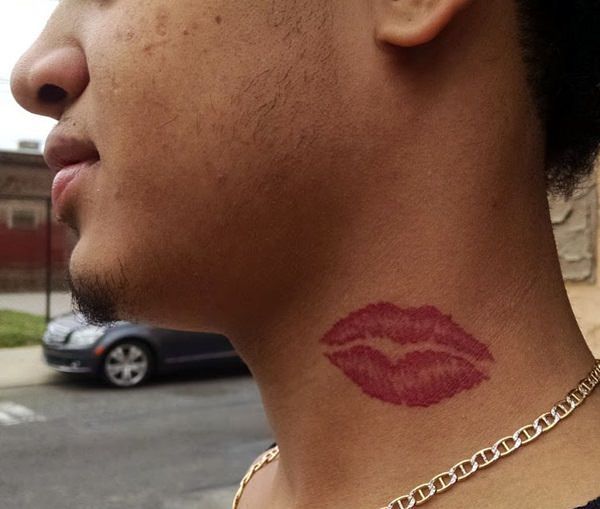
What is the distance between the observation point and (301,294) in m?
0.98

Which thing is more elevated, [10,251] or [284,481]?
[284,481]

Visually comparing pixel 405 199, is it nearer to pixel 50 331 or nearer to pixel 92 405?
pixel 92 405

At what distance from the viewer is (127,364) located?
7.05 metres

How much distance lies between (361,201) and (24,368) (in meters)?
7.07

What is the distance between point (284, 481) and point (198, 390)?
6041mm

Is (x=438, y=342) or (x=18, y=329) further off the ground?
(x=438, y=342)

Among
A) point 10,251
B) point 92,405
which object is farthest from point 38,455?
point 10,251

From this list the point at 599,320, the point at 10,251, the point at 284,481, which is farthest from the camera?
the point at 10,251

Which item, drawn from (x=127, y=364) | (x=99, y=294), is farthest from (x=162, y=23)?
(x=127, y=364)

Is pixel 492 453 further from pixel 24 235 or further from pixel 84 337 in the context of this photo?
pixel 24 235

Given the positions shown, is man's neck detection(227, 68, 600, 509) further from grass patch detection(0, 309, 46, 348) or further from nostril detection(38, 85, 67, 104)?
grass patch detection(0, 309, 46, 348)

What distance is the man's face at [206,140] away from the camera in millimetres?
904

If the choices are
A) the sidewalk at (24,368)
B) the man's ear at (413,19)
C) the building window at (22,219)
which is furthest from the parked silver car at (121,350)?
the man's ear at (413,19)

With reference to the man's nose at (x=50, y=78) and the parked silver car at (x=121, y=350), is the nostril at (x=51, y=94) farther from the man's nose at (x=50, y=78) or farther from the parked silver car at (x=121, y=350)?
the parked silver car at (x=121, y=350)
